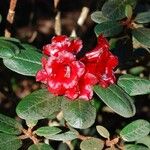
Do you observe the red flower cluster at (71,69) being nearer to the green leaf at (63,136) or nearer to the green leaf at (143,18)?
the green leaf at (63,136)

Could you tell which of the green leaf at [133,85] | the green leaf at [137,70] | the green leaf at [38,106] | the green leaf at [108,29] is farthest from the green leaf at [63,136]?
the green leaf at [137,70]

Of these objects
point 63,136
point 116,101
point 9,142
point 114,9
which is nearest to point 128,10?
point 114,9

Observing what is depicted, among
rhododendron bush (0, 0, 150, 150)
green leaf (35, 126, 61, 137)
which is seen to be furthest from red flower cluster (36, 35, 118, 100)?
green leaf (35, 126, 61, 137)

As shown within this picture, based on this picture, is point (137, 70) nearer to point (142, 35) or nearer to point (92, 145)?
point (142, 35)

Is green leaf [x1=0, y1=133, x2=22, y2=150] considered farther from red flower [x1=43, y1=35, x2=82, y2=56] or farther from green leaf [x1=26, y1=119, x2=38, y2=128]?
red flower [x1=43, y1=35, x2=82, y2=56]

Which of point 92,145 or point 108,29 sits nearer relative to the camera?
point 92,145
